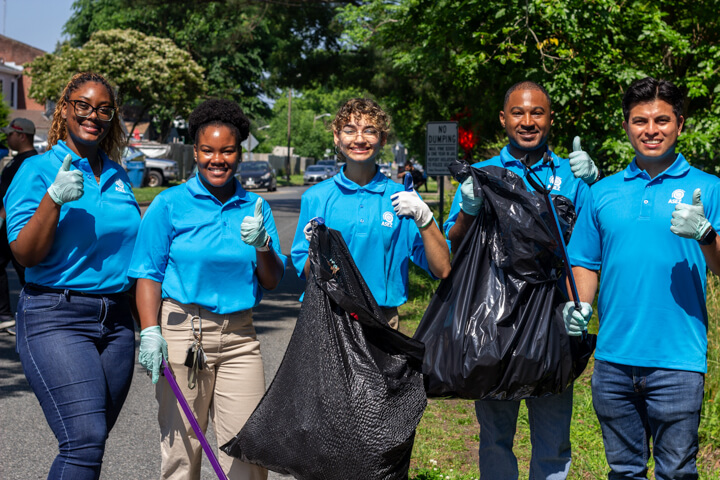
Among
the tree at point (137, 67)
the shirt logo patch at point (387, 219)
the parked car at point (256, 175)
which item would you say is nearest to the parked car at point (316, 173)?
the parked car at point (256, 175)

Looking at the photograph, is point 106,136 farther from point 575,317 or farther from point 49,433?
point 49,433

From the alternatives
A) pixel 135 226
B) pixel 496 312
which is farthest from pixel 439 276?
pixel 135 226

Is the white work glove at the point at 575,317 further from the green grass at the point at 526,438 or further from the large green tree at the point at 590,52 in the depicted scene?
the large green tree at the point at 590,52

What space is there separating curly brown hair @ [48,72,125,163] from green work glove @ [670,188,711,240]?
7.31 ft

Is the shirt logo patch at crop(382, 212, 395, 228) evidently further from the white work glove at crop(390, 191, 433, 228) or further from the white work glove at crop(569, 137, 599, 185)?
the white work glove at crop(569, 137, 599, 185)

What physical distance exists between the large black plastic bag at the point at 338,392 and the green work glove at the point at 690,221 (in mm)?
1014

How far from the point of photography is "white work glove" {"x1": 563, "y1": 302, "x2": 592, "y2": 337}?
304 centimetres

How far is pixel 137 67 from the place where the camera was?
3862 centimetres

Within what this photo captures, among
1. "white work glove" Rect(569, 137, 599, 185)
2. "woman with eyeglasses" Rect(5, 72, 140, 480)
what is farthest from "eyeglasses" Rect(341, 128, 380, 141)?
"woman with eyeglasses" Rect(5, 72, 140, 480)

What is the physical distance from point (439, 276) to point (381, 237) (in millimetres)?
276

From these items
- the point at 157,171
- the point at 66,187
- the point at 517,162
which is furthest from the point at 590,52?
the point at 157,171

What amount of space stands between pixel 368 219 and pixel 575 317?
862mm

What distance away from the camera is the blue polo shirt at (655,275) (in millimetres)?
2992

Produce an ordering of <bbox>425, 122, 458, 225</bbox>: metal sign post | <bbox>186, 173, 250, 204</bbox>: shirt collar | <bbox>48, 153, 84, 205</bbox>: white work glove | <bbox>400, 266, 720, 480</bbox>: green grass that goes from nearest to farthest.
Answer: <bbox>48, 153, 84, 205</bbox>: white work glove < <bbox>186, 173, 250, 204</bbox>: shirt collar < <bbox>400, 266, 720, 480</bbox>: green grass < <bbox>425, 122, 458, 225</bbox>: metal sign post
